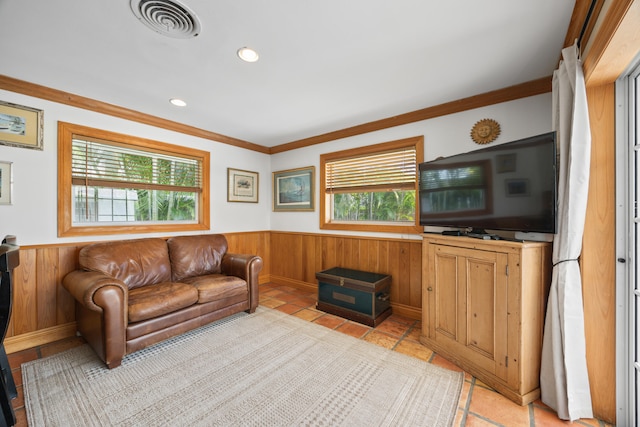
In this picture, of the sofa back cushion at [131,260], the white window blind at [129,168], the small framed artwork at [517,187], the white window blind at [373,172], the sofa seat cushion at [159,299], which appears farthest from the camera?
the white window blind at [373,172]

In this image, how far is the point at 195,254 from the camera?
3.19m

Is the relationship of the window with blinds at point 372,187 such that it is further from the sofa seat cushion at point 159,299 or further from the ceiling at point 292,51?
the sofa seat cushion at point 159,299

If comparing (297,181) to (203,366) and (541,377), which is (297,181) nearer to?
(203,366)

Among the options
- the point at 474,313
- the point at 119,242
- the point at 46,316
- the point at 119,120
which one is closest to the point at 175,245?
the point at 119,242

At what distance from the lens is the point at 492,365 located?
1.84 m

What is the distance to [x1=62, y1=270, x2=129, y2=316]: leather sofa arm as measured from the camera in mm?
1957

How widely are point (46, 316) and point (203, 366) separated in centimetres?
175

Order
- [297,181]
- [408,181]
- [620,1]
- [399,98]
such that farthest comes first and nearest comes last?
1. [297,181]
2. [408,181]
3. [399,98]
4. [620,1]

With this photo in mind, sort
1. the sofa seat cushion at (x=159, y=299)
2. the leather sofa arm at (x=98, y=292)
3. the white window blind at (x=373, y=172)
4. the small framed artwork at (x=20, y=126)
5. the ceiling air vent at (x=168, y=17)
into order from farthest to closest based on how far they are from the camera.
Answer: the white window blind at (x=373, y=172) → the small framed artwork at (x=20, y=126) → the sofa seat cushion at (x=159, y=299) → the leather sofa arm at (x=98, y=292) → the ceiling air vent at (x=168, y=17)

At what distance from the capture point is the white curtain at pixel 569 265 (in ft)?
5.06

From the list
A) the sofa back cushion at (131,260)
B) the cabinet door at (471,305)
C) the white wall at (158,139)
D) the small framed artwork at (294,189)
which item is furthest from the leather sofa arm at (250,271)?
the cabinet door at (471,305)

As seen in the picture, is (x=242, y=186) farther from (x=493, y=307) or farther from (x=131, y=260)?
(x=493, y=307)

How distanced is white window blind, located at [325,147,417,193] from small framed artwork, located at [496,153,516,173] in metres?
1.13

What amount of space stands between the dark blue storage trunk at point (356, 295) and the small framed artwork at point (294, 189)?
129 centimetres
